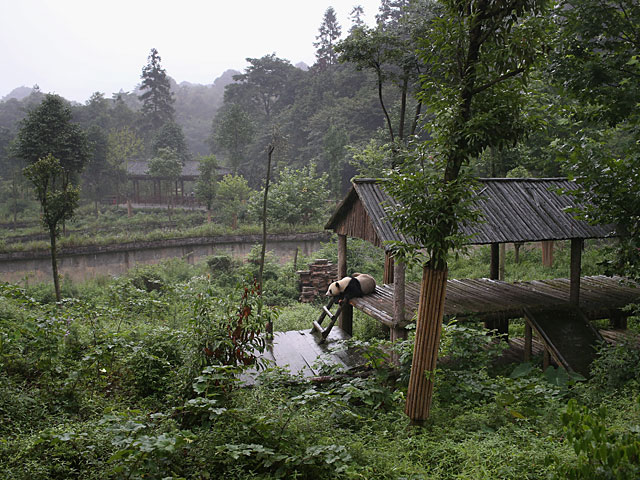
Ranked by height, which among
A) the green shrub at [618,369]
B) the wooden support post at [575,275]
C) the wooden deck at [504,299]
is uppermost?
the wooden support post at [575,275]

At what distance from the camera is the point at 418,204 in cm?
393

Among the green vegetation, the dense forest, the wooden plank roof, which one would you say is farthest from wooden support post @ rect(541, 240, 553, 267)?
the green vegetation

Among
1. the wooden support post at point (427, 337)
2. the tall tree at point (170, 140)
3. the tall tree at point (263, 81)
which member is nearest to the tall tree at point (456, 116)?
the wooden support post at point (427, 337)

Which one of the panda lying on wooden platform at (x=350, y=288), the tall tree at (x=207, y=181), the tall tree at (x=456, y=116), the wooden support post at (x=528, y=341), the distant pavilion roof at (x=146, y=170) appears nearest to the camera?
the tall tree at (x=456, y=116)

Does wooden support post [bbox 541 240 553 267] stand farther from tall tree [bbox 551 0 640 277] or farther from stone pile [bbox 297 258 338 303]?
tall tree [bbox 551 0 640 277]

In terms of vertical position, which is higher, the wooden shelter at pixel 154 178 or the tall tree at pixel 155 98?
the tall tree at pixel 155 98

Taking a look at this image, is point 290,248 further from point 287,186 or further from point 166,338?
point 166,338

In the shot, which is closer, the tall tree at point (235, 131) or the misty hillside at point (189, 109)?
the tall tree at point (235, 131)

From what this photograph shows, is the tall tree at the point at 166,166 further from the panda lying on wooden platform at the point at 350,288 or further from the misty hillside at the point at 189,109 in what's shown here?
the panda lying on wooden platform at the point at 350,288

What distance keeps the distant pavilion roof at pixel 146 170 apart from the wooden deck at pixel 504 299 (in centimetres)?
2584

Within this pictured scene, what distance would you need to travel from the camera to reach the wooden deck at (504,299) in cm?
788

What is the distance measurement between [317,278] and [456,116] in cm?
1267

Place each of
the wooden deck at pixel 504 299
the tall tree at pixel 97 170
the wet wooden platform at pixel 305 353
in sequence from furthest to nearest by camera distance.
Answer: the tall tree at pixel 97 170
the wooden deck at pixel 504 299
the wet wooden platform at pixel 305 353

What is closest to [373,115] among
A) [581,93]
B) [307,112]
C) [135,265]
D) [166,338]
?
[307,112]
